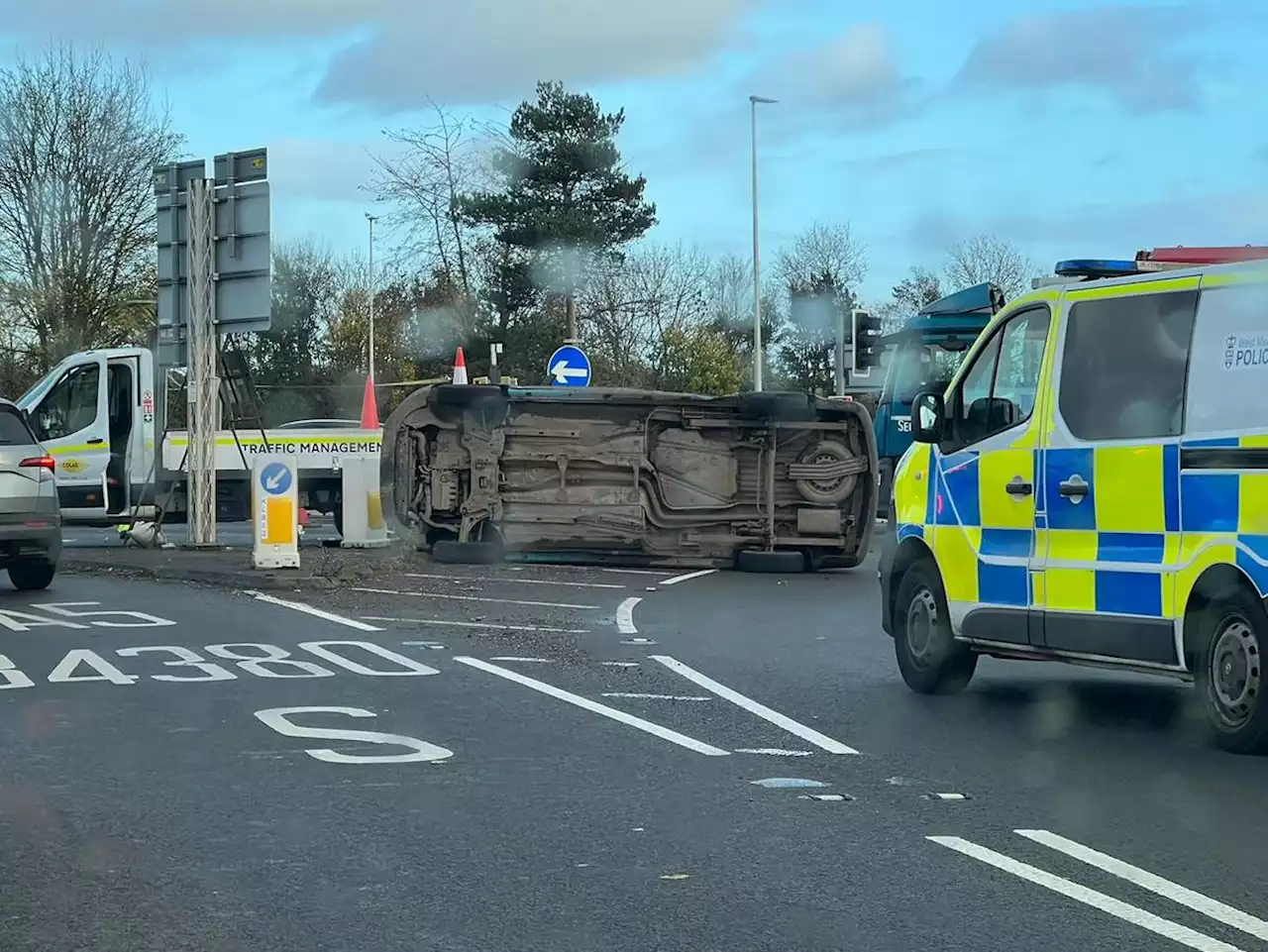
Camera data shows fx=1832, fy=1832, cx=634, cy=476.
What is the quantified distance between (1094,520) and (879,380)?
62.4 ft

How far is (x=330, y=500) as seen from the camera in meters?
24.4

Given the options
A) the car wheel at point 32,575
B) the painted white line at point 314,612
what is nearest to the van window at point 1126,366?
the painted white line at point 314,612

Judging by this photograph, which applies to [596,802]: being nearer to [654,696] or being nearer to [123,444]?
[654,696]

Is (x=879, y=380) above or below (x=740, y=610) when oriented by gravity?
above

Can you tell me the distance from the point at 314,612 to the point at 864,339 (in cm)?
1317

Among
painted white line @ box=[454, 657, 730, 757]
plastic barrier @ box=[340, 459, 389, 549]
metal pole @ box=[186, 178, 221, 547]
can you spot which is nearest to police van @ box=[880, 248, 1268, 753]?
painted white line @ box=[454, 657, 730, 757]

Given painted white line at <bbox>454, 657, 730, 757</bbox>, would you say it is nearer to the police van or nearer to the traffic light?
the police van

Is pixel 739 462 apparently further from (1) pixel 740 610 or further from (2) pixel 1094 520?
(2) pixel 1094 520

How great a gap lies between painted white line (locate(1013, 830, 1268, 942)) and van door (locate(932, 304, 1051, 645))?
2.96 meters

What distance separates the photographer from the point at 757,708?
958 centimetres

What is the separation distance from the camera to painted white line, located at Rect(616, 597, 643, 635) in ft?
44.7

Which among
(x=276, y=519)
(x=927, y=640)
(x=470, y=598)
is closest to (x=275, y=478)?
(x=276, y=519)

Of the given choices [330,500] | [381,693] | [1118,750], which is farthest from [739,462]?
[1118,750]

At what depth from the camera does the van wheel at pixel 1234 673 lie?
7.82m
